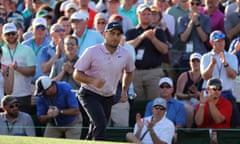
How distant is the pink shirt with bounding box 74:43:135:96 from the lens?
11.3 m

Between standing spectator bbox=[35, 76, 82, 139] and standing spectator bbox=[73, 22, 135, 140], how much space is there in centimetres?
135

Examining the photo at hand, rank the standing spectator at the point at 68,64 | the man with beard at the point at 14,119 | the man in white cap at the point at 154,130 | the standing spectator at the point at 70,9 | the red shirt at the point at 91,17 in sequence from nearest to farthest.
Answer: the man in white cap at the point at 154,130 < the man with beard at the point at 14,119 < the standing spectator at the point at 68,64 < the standing spectator at the point at 70,9 < the red shirt at the point at 91,17

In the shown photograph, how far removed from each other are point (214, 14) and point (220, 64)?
2.07 m

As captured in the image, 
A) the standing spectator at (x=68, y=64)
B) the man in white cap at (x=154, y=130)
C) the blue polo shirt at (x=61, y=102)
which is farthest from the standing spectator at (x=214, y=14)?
the blue polo shirt at (x=61, y=102)

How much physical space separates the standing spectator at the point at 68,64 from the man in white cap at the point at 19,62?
35cm

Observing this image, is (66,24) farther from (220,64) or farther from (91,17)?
(220,64)

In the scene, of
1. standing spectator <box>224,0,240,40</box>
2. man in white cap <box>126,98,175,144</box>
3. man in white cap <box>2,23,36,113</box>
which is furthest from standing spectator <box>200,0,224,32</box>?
man in white cap <box>126,98,175,144</box>

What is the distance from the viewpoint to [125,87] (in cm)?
1170

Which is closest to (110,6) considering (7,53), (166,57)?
(166,57)

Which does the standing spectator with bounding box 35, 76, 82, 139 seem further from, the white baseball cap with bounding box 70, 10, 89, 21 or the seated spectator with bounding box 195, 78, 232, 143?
the white baseball cap with bounding box 70, 10, 89, 21

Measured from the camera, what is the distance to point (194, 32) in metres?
14.8

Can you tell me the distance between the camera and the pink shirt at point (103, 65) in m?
11.3

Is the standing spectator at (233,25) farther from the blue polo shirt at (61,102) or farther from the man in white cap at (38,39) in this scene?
the blue polo shirt at (61,102)

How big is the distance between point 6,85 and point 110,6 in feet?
10.1
